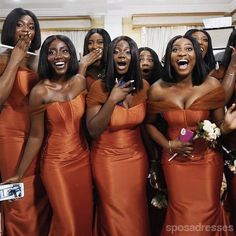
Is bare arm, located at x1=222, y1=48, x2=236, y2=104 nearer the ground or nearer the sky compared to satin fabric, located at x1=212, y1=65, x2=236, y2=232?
nearer the sky

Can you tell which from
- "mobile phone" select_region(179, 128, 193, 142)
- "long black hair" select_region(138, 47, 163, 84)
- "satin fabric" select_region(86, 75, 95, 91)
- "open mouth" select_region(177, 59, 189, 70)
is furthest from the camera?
"long black hair" select_region(138, 47, 163, 84)

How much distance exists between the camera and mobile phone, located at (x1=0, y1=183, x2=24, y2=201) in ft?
7.04

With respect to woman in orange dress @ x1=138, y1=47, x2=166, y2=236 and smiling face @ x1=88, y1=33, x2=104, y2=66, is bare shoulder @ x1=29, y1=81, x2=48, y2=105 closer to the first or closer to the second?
smiling face @ x1=88, y1=33, x2=104, y2=66

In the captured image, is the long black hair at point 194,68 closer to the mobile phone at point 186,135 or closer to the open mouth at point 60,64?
the mobile phone at point 186,135

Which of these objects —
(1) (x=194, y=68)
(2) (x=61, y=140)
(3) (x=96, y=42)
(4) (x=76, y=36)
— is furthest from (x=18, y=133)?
(4) (x=76, y=36)

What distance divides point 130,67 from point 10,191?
46.9 inches

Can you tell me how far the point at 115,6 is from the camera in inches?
332

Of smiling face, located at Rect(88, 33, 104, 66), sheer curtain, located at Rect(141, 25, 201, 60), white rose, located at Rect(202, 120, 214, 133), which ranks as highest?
sheer curtain, located at Rect(141, 25, 201, 60)

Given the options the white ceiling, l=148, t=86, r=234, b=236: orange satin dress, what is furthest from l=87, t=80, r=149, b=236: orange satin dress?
the white ceiling

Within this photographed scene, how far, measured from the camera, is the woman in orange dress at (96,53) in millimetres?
2633

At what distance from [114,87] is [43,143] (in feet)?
2.23

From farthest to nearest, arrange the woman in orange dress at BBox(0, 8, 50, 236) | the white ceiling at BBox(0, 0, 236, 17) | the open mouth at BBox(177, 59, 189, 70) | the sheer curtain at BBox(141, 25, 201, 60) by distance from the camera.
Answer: the sheer curtain at BBox(141, 25, 201, 60) → the white ceiling at BBox(0, 0, 236, 17) → the woman in orange dress at BBox(0, 8, 50, 236) → the open mouth at BBox(177, 59, 189, 70)

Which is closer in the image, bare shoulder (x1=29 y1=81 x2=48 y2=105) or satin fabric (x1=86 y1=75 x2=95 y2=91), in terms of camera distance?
bare shoulder (x1=29 y1=81 x2=48 y2=105)

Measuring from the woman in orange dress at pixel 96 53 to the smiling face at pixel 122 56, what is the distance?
1.06 ft
